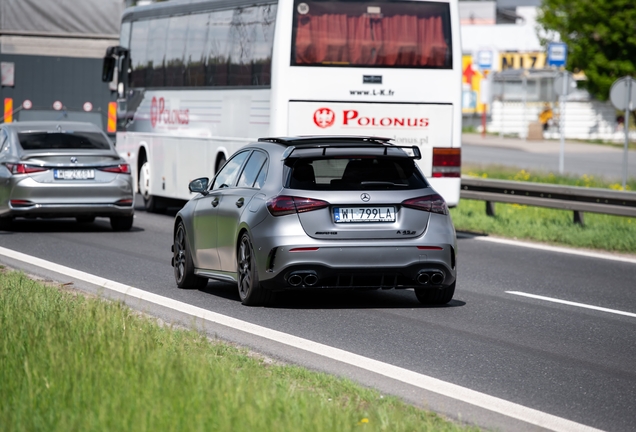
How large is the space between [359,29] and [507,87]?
2374 inches

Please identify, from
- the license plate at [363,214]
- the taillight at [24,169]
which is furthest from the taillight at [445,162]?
the license plate at [363,214]

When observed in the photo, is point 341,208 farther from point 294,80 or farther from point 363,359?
point 294,80

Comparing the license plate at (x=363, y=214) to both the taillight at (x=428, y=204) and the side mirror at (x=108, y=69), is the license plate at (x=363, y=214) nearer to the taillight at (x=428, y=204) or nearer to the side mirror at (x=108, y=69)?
the taillight at (x=428, y=204)

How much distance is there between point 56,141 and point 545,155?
38.4 metres

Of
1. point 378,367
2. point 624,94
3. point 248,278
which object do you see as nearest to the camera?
point 378,367

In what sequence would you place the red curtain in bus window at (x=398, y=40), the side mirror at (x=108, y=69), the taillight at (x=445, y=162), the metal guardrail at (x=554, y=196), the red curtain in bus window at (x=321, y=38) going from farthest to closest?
the side mirror at (x=108, y=69) → the taillight at (x=445, y=162) → the red curtain in bus window at (x=398, y=40) → the metal guardrail at (x=554, y=196) → the red curtain in bus window at (x=321, y=38)

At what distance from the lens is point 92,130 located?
1881 centimetres

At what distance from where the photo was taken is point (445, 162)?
741 inches

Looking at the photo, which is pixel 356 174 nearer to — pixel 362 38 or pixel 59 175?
pixel 362 38

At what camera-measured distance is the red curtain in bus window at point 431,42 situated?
61.0ft

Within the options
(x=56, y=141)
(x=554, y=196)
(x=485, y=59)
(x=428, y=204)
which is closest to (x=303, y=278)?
(x=428, y=204)

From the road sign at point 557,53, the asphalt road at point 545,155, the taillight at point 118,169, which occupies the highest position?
the road sign at point 557,53

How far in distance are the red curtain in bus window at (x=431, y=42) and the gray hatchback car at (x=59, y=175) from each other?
4.53 meters

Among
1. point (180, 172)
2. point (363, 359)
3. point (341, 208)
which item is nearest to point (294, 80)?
point (180, 172)
